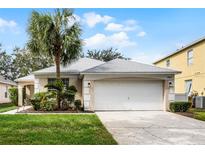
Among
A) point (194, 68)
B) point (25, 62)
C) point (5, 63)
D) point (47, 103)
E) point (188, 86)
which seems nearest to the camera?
point (47, 103)

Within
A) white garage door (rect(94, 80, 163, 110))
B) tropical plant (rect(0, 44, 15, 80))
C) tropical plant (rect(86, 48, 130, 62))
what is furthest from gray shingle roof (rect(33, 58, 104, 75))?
tropical plant (rect(0, 44, 15, 80))

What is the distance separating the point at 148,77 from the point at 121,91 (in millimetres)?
1923

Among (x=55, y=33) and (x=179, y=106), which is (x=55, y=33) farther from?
(x=179, y=106)

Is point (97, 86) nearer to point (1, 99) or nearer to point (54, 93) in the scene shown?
point (54, 93)

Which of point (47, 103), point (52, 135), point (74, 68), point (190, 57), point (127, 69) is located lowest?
point (52, 135)

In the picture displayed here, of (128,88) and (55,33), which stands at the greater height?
(55,33)

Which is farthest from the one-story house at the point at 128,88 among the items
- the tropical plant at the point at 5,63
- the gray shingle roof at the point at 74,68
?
the tropical plant at the point at 5,63

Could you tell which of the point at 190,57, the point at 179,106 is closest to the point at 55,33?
the point at 179,106

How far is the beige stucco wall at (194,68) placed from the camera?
67.4 feet

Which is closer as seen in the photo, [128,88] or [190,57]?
[128,88]

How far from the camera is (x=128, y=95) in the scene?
1770cm

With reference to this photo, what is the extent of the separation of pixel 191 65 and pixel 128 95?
7.55 metres

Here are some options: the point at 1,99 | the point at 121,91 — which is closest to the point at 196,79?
the point at 121,91

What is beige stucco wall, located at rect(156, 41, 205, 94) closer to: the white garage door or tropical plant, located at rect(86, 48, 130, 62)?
the white garage door
